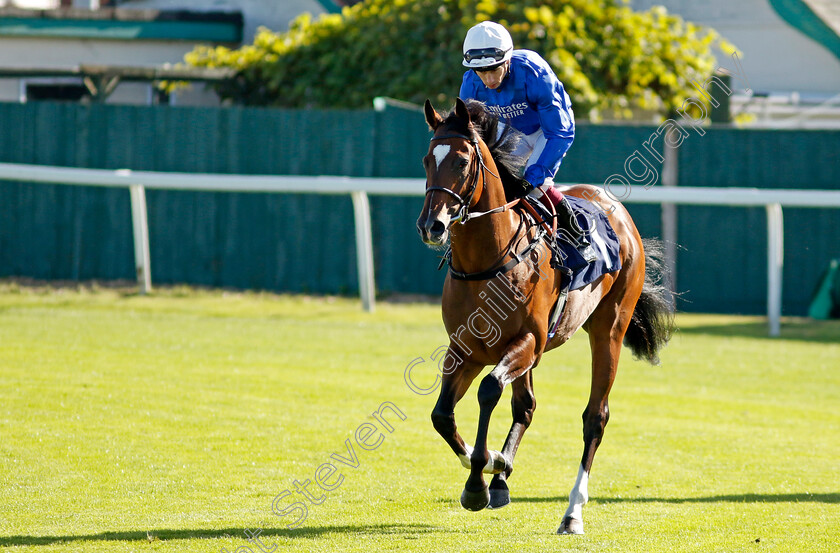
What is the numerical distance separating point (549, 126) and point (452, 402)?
5.00 feet

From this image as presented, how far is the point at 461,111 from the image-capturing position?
4.92 m

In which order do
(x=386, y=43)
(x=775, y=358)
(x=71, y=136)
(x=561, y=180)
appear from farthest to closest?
(x=386, y=43), (x=71, y=136), (x=561, y=180), (x=775, y=358)

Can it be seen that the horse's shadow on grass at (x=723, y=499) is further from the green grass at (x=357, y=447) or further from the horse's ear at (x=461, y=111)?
the horse's ear at (x=461, y=111)

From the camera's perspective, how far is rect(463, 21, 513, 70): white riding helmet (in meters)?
5.24

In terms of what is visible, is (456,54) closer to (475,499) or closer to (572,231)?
(572,231)

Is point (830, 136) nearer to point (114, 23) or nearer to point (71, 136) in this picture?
point (71, 136)

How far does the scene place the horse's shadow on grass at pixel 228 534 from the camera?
465cm

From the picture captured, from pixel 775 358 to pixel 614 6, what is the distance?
249 inches

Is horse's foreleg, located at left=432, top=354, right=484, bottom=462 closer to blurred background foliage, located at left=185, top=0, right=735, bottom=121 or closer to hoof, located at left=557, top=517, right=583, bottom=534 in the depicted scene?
hoof, located at left=557, top=517, right=583, bottom=534

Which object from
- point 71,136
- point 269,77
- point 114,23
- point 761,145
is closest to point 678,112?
point 761,145

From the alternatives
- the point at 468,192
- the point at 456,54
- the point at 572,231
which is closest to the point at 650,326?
the point at 572,231

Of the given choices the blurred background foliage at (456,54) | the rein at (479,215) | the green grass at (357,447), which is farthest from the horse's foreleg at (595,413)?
the blurred background foliage at (456,54)

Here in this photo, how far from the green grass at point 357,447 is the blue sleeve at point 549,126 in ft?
5.83

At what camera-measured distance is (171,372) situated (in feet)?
27.8
